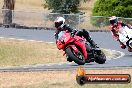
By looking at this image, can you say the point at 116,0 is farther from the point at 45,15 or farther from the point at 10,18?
the point at 10,18

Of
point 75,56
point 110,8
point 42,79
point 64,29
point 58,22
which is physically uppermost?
point 58,22

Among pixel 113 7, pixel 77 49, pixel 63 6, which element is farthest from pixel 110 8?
pixel 77 49

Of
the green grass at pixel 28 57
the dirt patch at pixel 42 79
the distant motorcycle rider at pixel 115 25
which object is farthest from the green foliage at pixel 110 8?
the distant motorcycle rider at pixel 115 25

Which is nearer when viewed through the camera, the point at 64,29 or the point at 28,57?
the point at 64,29

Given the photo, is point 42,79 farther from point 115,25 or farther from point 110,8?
point 110,8

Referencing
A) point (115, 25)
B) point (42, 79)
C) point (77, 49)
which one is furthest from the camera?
point (42, 79)

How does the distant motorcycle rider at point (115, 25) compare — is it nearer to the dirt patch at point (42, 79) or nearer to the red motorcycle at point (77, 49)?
the red motorcycle at point (77, 49)

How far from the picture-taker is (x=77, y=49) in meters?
9.47

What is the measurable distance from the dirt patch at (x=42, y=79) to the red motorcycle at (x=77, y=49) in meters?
15.2

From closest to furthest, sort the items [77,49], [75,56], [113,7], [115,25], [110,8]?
[75,56]
[77,49]
[115,25]
[110,8]
[113,7]

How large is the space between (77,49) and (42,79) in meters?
18.7

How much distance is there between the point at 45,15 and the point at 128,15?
10.9 metres

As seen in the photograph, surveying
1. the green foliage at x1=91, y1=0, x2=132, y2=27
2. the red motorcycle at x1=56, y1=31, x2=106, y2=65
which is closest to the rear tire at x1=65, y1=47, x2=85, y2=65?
the red motorcycle at x1=56, y1=31, x2=106, y2=65

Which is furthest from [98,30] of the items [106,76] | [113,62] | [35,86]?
[106,76]
